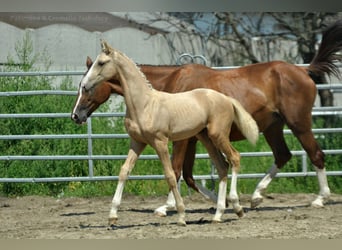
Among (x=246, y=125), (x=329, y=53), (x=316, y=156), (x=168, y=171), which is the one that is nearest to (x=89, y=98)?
(x=168, y=171)

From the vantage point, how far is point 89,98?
6551mm

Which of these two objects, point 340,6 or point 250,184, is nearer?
point 340,6

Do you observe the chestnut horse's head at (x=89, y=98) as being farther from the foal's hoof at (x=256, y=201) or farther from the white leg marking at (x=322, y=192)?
the white leg marking at (x=322, y=192)

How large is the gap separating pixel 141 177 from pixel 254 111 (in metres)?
1.77

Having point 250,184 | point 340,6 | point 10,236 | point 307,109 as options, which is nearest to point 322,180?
point 307,109

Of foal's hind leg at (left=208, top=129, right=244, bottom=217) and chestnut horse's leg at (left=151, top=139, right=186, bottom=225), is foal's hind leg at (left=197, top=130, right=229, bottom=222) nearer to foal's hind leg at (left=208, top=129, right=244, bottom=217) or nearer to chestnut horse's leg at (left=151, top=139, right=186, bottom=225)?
foal's hind leg at (left=208, top=129, right=244, bottom=217)

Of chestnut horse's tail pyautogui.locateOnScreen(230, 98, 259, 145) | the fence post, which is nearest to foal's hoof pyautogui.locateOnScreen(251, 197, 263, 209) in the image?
chestnut horse's tail pyautogui.locateOnScreen(230, 98, 259, 145)

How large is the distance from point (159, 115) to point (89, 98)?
1025 millimetres

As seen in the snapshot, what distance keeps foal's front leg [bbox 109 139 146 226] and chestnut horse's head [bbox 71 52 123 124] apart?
635 millimetres

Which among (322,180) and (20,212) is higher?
(322,180)

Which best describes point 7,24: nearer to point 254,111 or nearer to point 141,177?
point 141,177

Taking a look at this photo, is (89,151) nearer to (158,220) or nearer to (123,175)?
(158,220)

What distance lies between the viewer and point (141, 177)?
8.09 m

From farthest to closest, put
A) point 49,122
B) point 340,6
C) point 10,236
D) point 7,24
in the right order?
point 7,24
point 49,122
point 10,236
point 340,6
